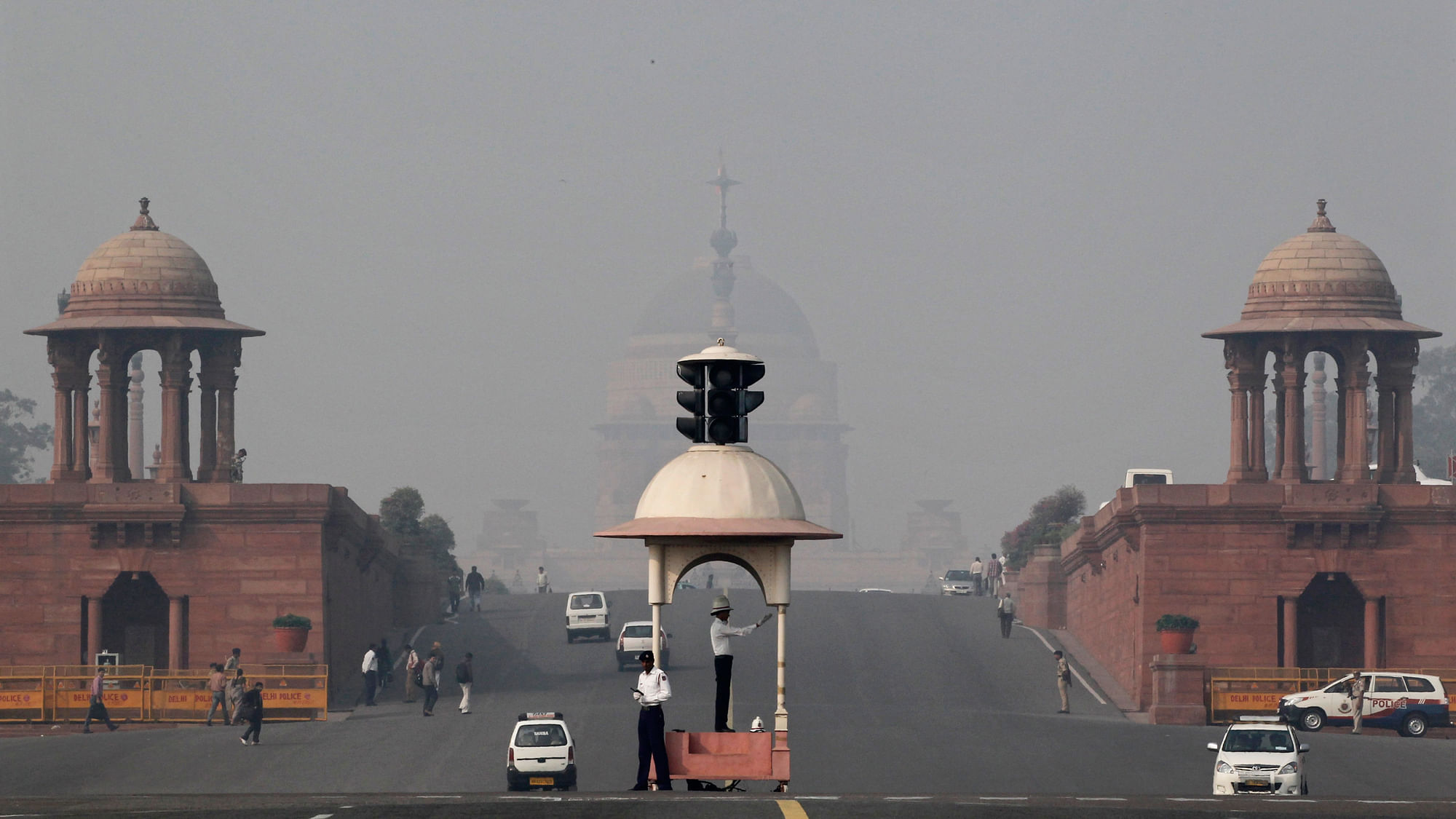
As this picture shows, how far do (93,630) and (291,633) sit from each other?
511 centimetres

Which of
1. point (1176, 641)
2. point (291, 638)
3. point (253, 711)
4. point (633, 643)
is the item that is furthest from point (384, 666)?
point (1176, 641)

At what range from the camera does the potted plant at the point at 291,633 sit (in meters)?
56.1

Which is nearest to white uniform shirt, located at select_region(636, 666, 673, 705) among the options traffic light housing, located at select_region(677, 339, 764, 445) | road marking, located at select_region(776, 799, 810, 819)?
road marking, located at select_region(776, 799, 810, 819)

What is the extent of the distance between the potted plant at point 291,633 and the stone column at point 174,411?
7.86 meters

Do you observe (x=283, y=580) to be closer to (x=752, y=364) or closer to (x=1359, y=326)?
(x=1359, y=326)

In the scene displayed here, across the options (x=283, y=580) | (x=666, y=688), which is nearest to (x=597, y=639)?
(x=283, y=580)

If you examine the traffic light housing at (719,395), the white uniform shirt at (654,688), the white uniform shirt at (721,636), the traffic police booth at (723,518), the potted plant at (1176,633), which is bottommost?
the potted plant at (1176,633)

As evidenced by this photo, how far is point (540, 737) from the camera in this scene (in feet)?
135

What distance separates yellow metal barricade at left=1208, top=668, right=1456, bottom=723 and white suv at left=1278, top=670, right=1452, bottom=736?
6.00 ft

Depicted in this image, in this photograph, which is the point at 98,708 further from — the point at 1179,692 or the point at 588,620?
the point at 1179,692

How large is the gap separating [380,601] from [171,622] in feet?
40.6

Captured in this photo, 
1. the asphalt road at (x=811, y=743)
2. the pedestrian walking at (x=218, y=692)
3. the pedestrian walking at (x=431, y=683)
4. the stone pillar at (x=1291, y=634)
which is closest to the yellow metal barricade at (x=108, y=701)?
the pedestrian walking at (x=218, y=692)

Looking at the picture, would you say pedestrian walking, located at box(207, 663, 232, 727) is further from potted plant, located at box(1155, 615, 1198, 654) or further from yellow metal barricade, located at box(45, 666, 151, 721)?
potted plant, located at box(1155, 615, 1198, 654)

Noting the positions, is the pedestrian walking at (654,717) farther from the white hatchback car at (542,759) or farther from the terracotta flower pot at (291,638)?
the terracotta flower pot at (291,638)
